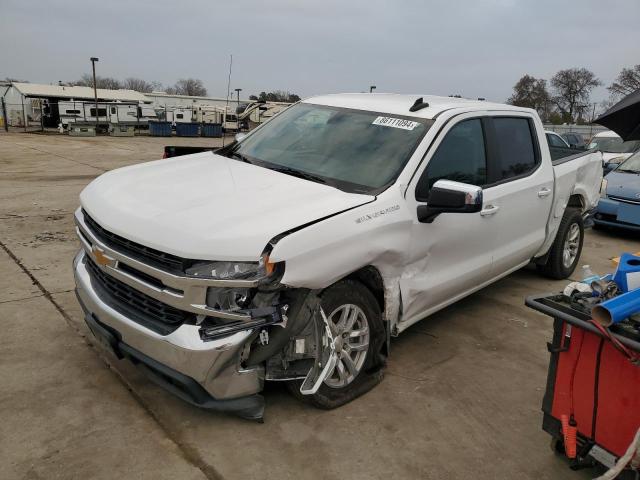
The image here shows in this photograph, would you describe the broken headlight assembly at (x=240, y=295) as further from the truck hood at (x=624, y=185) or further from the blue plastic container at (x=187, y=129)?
the blue plastic container at (x=187, y=129)

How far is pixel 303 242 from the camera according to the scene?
8.96 ft

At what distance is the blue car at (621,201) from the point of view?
821 centimetres

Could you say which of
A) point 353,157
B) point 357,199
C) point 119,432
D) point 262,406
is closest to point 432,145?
Answer: point 353,157

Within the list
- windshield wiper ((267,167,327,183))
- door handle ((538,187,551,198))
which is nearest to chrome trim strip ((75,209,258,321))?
windshield wiper ((267,167,327,183))

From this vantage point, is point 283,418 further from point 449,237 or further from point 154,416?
point 449,237

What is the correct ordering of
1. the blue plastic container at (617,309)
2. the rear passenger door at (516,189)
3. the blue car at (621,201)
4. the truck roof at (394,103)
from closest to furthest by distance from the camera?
1. the blue plastic container at (617,309)
2. the truck roof at (394,103)
3. the rear passenger door at (516,189)
4. the blue car at (621,201)

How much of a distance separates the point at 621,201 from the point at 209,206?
25.2 ft

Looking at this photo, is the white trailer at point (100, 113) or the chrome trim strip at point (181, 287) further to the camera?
the white trailer at point (100, 113)

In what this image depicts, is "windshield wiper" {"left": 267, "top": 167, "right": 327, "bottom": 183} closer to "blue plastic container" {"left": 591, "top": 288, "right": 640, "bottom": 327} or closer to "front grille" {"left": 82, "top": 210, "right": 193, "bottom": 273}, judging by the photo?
"front grille" {"left": 82, "top": 210, "right": 193, "bottom": 273}

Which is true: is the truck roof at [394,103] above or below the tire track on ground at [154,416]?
above

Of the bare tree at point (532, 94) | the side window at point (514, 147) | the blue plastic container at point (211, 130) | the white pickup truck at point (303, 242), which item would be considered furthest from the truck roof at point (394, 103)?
the bare tree at point (532, 94)

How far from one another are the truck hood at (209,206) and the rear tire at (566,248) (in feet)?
11.1

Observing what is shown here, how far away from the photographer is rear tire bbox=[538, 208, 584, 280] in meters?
5.72

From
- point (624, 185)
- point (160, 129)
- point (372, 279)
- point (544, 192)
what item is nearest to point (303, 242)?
point (372, 279)
